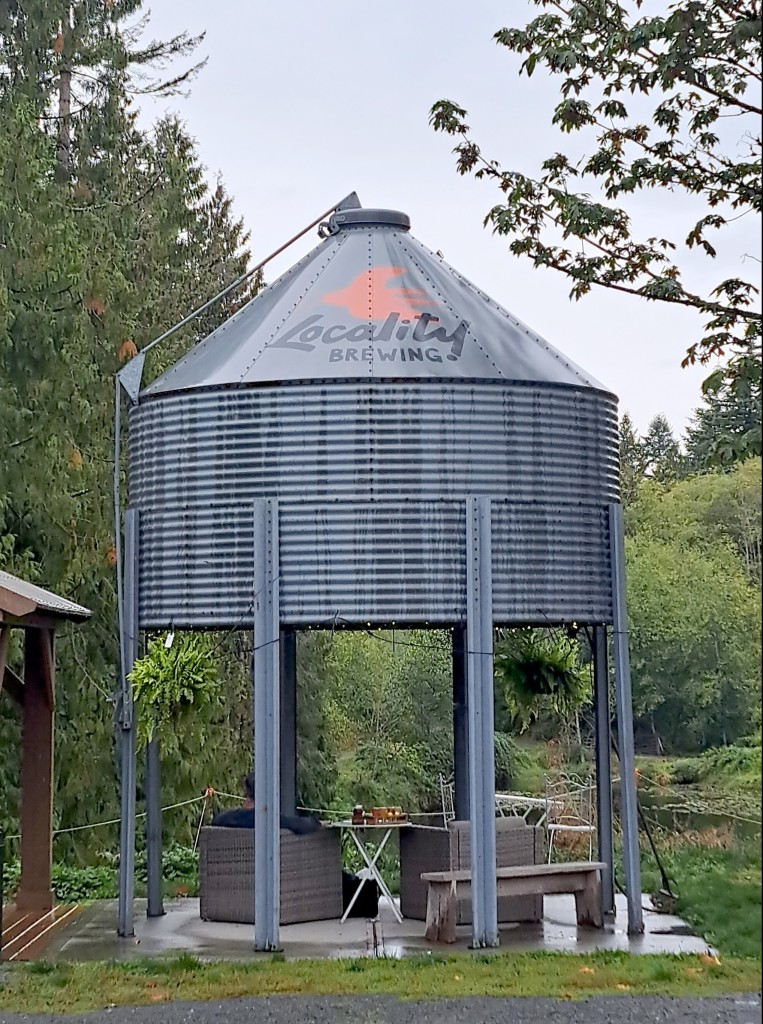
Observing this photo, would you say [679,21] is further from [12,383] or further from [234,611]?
[12,383]

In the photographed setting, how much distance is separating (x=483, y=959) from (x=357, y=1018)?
1717 millimetres

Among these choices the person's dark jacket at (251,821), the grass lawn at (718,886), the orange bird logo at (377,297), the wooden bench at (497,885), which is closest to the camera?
the grass lawn at (718,886)

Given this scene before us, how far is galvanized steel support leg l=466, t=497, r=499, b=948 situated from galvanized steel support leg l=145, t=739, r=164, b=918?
286 cm

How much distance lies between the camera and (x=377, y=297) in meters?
11.6

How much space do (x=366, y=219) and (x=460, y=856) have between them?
5.30m

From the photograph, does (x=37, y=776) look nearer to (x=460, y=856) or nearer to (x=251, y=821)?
(x=251, y=821)

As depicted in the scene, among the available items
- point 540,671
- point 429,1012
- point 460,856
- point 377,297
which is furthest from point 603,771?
point 377,297

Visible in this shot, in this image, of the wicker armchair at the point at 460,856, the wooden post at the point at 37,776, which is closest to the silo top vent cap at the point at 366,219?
the wooden post at the point at 37,776

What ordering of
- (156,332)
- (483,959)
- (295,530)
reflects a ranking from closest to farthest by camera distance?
1. (483,959)
2. (295,530)
3. (156,332)

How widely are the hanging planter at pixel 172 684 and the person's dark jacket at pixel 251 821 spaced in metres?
0.95

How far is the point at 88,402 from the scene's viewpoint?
65.8ft

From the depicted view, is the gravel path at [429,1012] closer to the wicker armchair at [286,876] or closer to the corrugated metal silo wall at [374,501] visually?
Result: the wicker armchair at [286,876]

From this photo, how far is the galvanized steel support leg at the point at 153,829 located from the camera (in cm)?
1219

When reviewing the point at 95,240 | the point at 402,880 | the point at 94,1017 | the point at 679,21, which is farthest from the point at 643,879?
the point at 95,240
